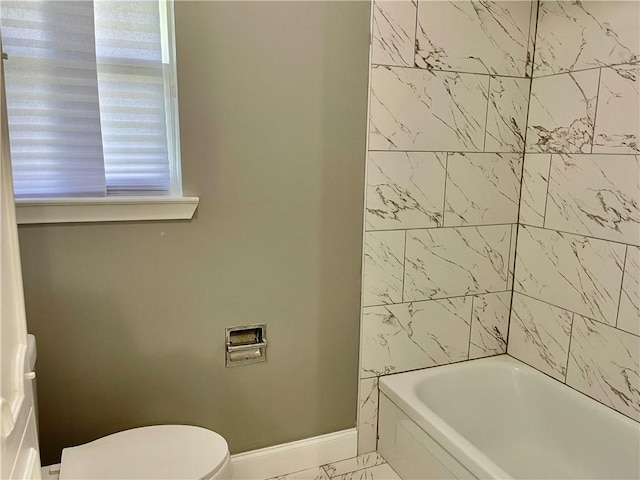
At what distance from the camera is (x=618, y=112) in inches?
69.9

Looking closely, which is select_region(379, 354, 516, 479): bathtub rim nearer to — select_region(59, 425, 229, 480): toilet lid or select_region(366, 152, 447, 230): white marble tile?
select_region(366, 152, 447, 230): white marble tile

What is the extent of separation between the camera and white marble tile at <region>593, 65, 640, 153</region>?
1716 millimetres

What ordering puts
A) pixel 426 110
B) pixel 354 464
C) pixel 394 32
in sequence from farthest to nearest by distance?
1. pixel 354 464
2. pixel 426 110
3. pixel 394 32

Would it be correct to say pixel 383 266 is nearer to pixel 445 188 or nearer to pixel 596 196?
pixel 445 188

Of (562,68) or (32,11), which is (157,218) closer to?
(32,11)

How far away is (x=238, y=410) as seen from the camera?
1903mm

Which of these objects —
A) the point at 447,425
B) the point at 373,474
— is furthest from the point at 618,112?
the point at 373,474

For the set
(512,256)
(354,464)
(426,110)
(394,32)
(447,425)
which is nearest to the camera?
(447,425)

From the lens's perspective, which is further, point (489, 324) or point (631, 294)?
point (489, 324)

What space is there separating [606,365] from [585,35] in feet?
4.29

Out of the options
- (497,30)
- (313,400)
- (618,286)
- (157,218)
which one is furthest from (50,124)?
(618,286)

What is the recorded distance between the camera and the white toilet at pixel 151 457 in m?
1.31

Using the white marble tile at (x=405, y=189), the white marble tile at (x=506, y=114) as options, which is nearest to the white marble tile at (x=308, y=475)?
the white marble tile at (x=405, y=189)

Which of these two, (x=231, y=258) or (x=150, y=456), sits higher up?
(x=231, y=258)
